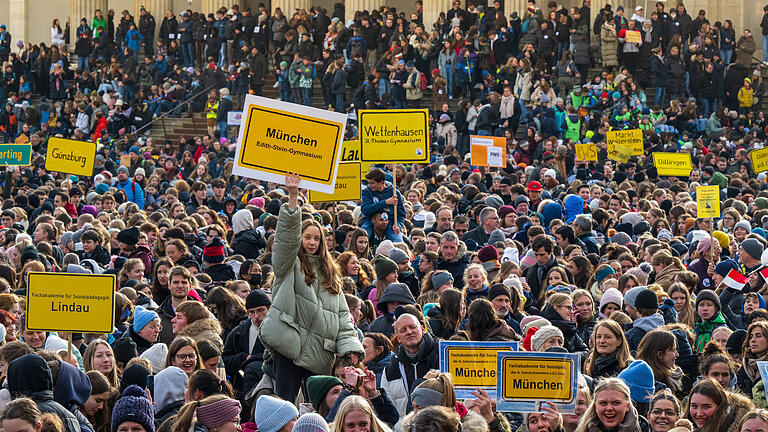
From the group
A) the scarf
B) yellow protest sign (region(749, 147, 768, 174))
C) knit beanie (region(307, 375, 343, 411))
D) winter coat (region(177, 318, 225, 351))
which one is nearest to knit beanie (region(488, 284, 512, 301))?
the scarf

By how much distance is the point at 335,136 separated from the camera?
1044 centimetres

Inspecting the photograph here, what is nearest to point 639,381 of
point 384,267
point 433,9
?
point 384,267

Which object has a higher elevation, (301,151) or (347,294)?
(301,151)

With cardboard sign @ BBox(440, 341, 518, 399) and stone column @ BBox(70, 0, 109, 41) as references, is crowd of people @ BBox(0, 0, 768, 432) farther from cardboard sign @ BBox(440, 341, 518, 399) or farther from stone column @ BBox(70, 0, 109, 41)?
stone column @ BBox(70, 0, 109, 41)

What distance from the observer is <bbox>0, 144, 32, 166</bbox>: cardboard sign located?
2388cm

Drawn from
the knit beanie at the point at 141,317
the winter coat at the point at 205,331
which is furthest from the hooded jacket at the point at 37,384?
the knit beanie at the point at 141,317

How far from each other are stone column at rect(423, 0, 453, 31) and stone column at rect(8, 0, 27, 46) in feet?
45.6

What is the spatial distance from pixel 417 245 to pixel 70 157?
31.5 feet

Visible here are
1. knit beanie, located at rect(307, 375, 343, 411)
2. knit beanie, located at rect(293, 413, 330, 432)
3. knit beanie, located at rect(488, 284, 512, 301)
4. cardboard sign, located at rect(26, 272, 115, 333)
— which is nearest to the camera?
knit beanie, located at rect(293, 413, 330, 432)

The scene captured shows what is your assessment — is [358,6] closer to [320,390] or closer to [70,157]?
[70,157]

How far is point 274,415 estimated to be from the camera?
7.48m

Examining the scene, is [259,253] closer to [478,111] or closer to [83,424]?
[83,424]

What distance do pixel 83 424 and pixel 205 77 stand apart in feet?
94.1

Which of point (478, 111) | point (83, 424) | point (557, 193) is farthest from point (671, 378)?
point (478, 111)
